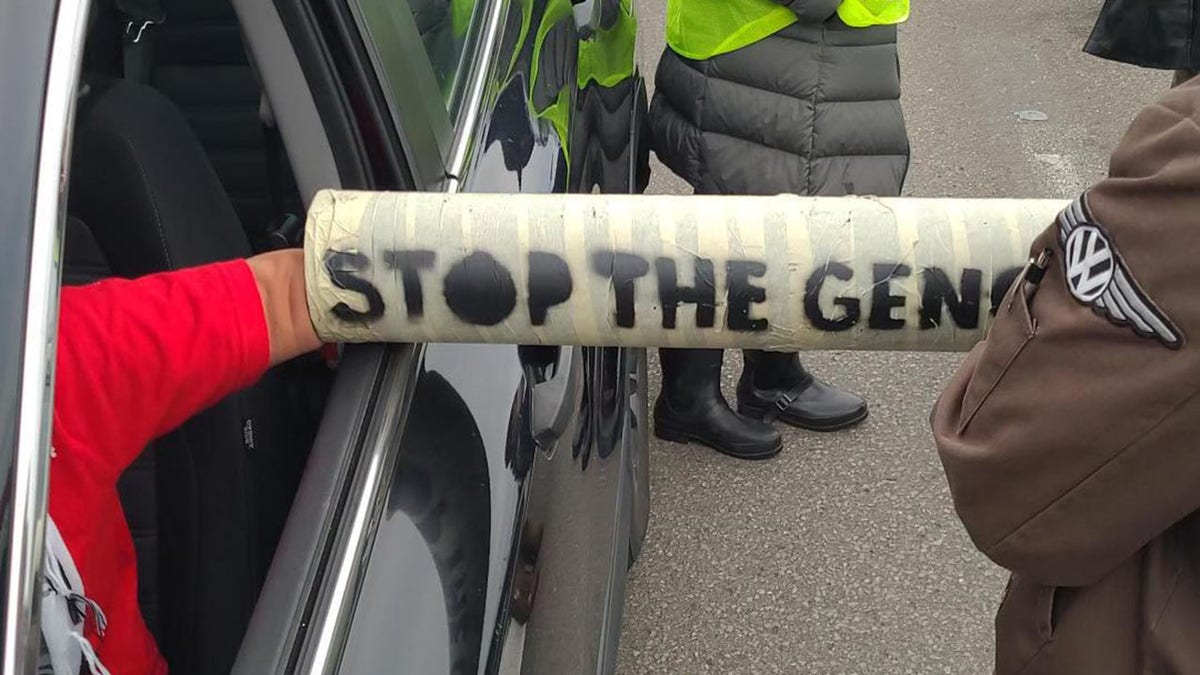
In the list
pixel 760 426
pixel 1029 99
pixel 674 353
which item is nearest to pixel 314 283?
pixel 674 353

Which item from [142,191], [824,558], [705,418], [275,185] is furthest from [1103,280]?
[705,418]

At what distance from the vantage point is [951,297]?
3.85 ft

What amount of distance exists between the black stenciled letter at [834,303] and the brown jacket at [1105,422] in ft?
0.39

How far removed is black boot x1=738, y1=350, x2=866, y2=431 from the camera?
112 inches

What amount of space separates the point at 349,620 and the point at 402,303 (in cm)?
31

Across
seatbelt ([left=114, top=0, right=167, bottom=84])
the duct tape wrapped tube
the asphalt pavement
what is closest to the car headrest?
the duct tape wrapped tube

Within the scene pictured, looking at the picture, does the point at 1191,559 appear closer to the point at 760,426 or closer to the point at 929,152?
the point at 760,426

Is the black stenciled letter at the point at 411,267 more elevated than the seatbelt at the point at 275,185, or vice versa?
the black stenciled letter at the point at 411,267

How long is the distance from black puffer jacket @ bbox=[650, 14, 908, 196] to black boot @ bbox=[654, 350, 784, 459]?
50 centimetres

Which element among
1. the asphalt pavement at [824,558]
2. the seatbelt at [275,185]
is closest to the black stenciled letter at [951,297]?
the seatbelt at [275,185]

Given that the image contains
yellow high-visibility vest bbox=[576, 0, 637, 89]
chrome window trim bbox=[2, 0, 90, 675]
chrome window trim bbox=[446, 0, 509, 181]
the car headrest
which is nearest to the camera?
chrome window trim bbox=[2, 0, 90, 675]

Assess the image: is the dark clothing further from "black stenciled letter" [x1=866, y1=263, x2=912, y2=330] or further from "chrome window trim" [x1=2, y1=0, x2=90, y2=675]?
"chrome window trim" [x1=2, y1=0, x2=90, y2=675]

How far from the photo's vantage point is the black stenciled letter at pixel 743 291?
117 cm

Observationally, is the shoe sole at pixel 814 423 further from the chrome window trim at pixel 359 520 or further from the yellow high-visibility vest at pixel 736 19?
the chrome window trim at pixel 359 520
